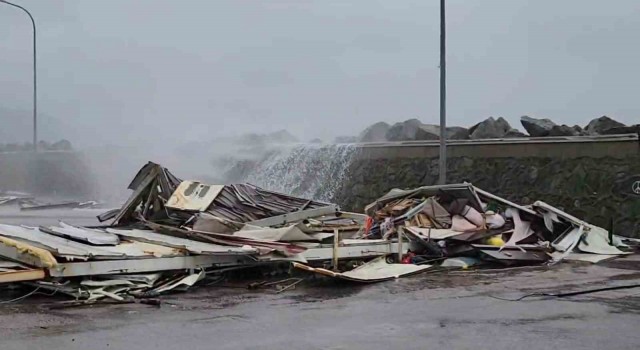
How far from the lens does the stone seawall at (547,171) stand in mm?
19844

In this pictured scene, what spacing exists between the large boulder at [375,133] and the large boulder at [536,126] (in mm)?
8634

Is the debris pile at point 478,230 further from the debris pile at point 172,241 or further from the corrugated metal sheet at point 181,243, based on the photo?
the corrugated metal sheet at point 181,243

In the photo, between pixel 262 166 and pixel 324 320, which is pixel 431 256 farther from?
pixel 262 166

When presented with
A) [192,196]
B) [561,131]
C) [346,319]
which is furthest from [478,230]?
[561,131]

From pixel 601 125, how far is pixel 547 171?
5.13 meters

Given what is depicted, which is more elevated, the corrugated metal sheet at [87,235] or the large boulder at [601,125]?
the large boulder at [601,125]

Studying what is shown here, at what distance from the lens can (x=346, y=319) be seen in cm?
896

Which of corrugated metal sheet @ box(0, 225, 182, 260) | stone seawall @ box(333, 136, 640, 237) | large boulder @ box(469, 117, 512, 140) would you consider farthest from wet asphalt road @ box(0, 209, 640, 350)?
large boulder @ box(469, 117, 512, 140)

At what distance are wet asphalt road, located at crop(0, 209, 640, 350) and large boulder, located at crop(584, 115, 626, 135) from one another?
43.5 feet

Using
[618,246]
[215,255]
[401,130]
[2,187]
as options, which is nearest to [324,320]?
[215,255]

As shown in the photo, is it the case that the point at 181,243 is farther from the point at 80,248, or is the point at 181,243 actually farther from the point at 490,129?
the point at 490,129

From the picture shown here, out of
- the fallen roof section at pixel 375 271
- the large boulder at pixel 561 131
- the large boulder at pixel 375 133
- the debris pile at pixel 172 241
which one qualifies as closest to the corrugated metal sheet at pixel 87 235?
the debris pile at pixel 172 241

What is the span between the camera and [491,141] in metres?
23.2

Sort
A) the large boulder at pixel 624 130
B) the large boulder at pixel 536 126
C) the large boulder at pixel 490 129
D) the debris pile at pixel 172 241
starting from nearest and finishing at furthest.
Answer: the debris pile at pixel 172 241
the large boulder at pixel 624 130
the large boulder at pixel 536 126
the large boulder at pixel 490 129
